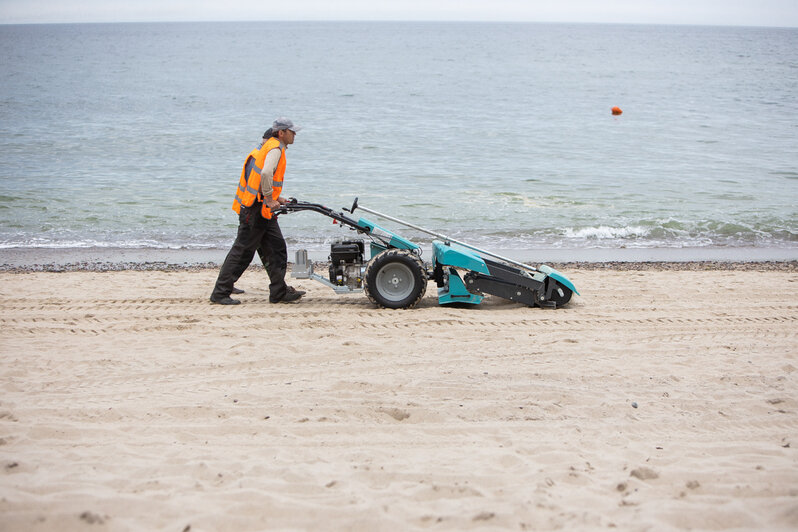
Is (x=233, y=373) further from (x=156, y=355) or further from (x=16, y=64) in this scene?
(x=16, y=64)

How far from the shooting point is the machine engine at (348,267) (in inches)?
279

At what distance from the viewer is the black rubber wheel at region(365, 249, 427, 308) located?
686cm

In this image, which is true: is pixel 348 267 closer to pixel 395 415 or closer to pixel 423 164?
→ pixel 395 415

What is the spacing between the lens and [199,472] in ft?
12.1

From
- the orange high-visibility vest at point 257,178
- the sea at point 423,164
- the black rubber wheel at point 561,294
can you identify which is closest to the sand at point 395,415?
the black rubber wheel at point 561,294

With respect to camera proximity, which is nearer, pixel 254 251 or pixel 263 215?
pixel 263 215

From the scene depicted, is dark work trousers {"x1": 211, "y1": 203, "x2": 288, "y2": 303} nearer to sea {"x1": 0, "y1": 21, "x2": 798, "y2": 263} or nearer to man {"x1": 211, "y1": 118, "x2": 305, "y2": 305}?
man {"x1": 211, "y1": 118, "x2": 305, "y2": 305}

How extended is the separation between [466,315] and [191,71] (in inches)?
2000

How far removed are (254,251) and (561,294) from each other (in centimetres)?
311

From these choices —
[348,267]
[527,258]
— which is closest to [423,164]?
[527,258]

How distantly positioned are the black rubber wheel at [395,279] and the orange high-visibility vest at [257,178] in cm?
115

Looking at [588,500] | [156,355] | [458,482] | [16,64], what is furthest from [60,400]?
[16,64]

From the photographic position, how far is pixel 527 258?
34.6ft

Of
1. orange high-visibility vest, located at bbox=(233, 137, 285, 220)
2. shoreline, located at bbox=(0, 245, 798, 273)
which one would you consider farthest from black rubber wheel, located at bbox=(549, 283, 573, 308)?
orange high-visibility vest, located at bbox=(233, 137, 285, 220)
